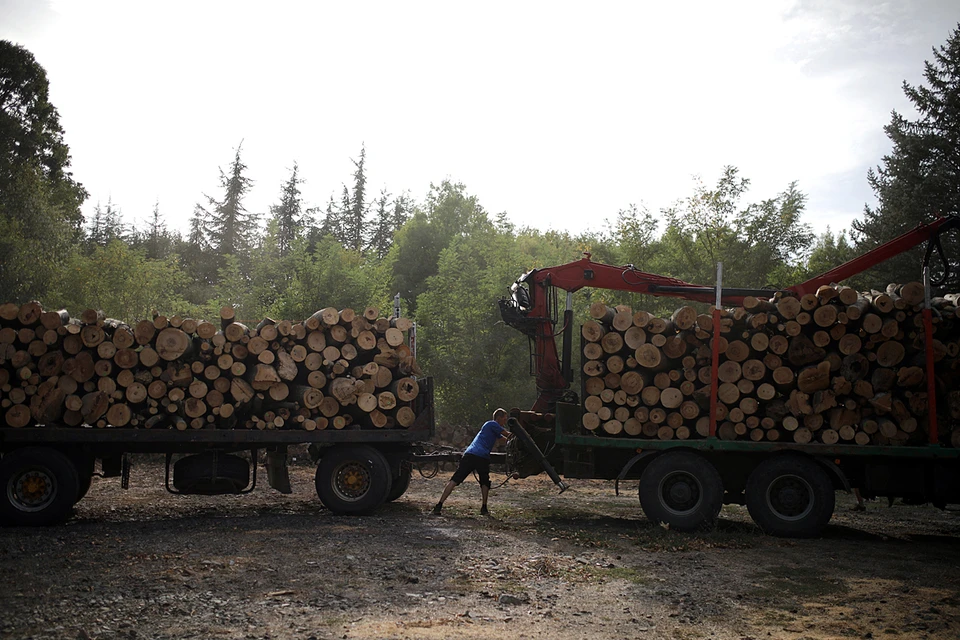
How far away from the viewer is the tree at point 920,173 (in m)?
22.1

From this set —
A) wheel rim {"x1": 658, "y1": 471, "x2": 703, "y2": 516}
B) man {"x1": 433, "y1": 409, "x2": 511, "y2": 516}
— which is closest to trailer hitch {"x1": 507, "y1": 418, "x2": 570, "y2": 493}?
man {"x1": 433, "y1": 409, "x2": 511, "y2": 516}

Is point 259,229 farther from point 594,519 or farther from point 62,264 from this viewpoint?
point 594,519

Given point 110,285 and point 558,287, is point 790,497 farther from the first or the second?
point 110,285

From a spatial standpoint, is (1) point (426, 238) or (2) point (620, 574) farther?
(1) point (426, 238)

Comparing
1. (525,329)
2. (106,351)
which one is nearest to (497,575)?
(525,329)

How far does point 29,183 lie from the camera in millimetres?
28672

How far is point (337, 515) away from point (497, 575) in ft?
13.7

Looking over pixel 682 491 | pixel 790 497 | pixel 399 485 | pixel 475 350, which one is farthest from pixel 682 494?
pixel 475 350

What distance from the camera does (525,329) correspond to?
12.5 metres

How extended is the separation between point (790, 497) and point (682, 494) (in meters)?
1.34

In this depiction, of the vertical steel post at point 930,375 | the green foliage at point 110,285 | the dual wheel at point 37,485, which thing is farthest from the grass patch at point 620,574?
the green foliage at point 110,285

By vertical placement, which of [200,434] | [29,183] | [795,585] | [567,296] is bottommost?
[795,585]

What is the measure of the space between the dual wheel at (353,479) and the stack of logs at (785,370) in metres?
2.95

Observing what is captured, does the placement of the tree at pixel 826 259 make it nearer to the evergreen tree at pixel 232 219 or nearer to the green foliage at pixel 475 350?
the green foliage at pixel 475 350
